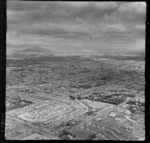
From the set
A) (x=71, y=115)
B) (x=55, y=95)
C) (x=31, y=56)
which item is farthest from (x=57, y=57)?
(x=71, y=115)

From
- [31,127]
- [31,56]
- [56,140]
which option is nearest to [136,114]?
[56,140]

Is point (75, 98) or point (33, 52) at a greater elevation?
point (33, 52)

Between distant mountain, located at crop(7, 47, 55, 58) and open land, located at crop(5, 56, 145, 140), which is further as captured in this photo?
distant mountain, located at crop(7, 47, 55, 58)

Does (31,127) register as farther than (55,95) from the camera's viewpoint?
No

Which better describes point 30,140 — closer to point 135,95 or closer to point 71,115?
point 71,115

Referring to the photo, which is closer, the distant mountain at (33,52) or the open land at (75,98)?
the open land at (75,98)

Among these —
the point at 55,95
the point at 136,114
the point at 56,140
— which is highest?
the point at 55,95

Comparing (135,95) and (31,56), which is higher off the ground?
(31,56)

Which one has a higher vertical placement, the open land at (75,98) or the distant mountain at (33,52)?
the distant mountain at (33,52)

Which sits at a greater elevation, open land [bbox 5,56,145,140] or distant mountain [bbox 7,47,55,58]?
distant mountain [bbox 7,47,55,58]
